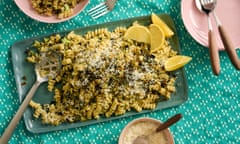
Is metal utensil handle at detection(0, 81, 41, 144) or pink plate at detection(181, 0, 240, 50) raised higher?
pink plate at detection(181, 0, 240, 50)

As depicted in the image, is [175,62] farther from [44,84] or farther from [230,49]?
[44,84]

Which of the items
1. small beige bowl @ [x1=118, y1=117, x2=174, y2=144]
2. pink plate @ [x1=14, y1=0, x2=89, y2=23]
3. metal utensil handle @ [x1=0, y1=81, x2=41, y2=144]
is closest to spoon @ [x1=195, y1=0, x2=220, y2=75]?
small beige bowl @ [x1=118, y1=117, x2=174, y2=144]

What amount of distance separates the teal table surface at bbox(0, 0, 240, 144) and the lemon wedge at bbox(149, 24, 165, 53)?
0.08m

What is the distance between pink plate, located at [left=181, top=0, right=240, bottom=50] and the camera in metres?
1.51

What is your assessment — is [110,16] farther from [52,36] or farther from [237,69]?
[237,69]

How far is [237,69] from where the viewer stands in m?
1.45

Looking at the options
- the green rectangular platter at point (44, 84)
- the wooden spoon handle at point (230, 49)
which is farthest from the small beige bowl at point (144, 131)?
the wooden spoon handle at point (230, 49)

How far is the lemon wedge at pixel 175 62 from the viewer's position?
148cm

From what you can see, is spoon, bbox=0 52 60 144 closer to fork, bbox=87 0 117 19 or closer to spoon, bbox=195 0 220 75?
fork, bbox=87 0 117 19

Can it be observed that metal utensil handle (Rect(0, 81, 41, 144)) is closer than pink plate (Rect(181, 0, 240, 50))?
Yes

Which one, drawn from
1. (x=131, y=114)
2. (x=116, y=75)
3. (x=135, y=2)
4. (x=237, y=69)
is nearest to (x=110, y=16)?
(x=135, y=2)

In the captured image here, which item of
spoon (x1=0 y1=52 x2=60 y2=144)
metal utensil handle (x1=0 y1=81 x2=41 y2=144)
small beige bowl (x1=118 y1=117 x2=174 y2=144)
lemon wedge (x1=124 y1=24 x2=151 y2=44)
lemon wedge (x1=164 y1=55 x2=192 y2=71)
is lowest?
small beige bowl (x1=118 y1=117 x2=174 y2=144)

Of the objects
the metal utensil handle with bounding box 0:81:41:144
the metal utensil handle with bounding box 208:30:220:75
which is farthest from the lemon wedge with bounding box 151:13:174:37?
the metal utensil handle with bounding box 0:81:41:144

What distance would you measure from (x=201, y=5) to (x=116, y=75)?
31 cm
